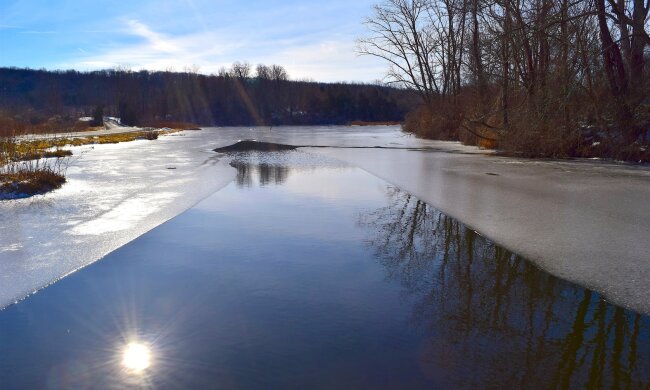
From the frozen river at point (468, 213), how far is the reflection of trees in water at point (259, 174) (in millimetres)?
475

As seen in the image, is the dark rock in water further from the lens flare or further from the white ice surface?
the lens flare

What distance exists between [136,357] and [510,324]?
296cm

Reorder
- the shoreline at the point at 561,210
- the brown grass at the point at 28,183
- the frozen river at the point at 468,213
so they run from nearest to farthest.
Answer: the shoreline at the point at 561,210, the frozen river at the point at 468,213, the brown grass at the point at 28,183

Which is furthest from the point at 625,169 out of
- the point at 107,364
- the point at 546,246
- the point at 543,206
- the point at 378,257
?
the point at 107,364

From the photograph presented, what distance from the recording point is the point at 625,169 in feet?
46.6

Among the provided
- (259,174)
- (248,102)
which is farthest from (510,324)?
(248,102)

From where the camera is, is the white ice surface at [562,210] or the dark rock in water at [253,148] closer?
the white ice surface at [562,210]

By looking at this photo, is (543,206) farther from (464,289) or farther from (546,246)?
(464,289)

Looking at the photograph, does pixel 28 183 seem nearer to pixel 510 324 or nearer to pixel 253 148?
pixel 510 324

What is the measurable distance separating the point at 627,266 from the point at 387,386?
11.9 ft

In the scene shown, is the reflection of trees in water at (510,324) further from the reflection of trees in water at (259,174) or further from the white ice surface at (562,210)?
the reflection of trees in water at (259,174)

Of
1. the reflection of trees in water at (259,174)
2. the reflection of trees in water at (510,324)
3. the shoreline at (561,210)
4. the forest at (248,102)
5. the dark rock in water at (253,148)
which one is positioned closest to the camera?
the reflection of trees in water at (510,324)

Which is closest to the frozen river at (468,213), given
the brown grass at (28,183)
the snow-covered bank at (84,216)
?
the snow-covered bank at (84,216)

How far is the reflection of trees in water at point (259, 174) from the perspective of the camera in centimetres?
1272
